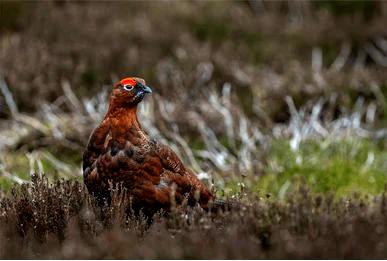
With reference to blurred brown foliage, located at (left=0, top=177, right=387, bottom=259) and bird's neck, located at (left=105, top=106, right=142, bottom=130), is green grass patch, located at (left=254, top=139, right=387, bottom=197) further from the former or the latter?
blurred brown foliage, located at (left=0, top=177, right=387, bottom=259)

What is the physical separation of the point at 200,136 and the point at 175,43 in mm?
2977

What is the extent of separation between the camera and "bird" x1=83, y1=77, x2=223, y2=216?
4.16 m

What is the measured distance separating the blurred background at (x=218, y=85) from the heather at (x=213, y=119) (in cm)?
2

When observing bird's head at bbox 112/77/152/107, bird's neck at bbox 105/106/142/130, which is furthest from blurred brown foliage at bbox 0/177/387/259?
bird's head at bbox 112/77/152/107

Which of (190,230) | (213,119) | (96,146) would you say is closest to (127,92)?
(96,146)

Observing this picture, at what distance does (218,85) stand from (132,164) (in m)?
5.43

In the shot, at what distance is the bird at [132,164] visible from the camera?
416 centimetres

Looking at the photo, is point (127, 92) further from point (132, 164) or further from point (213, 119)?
point (213, 119)

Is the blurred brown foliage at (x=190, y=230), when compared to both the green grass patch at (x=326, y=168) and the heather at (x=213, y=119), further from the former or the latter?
the green grass patch at (x=326, y=168)

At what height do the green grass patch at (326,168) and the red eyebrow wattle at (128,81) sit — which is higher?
the red eyebrow wattle at (128,81)

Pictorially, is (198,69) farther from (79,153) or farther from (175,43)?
(79,153)

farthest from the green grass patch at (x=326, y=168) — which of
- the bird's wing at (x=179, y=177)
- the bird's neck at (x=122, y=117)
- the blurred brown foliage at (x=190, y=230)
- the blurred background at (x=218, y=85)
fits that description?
the blurred brown foliage at (x=190, y=230)

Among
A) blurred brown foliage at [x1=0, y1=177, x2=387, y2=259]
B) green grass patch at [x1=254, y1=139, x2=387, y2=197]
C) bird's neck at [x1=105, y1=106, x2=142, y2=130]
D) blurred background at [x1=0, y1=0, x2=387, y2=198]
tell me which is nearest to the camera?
blurred brown foliage at [x1=0, y1=177, x2=387, y2=259]

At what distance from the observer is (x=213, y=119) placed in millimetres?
7883
